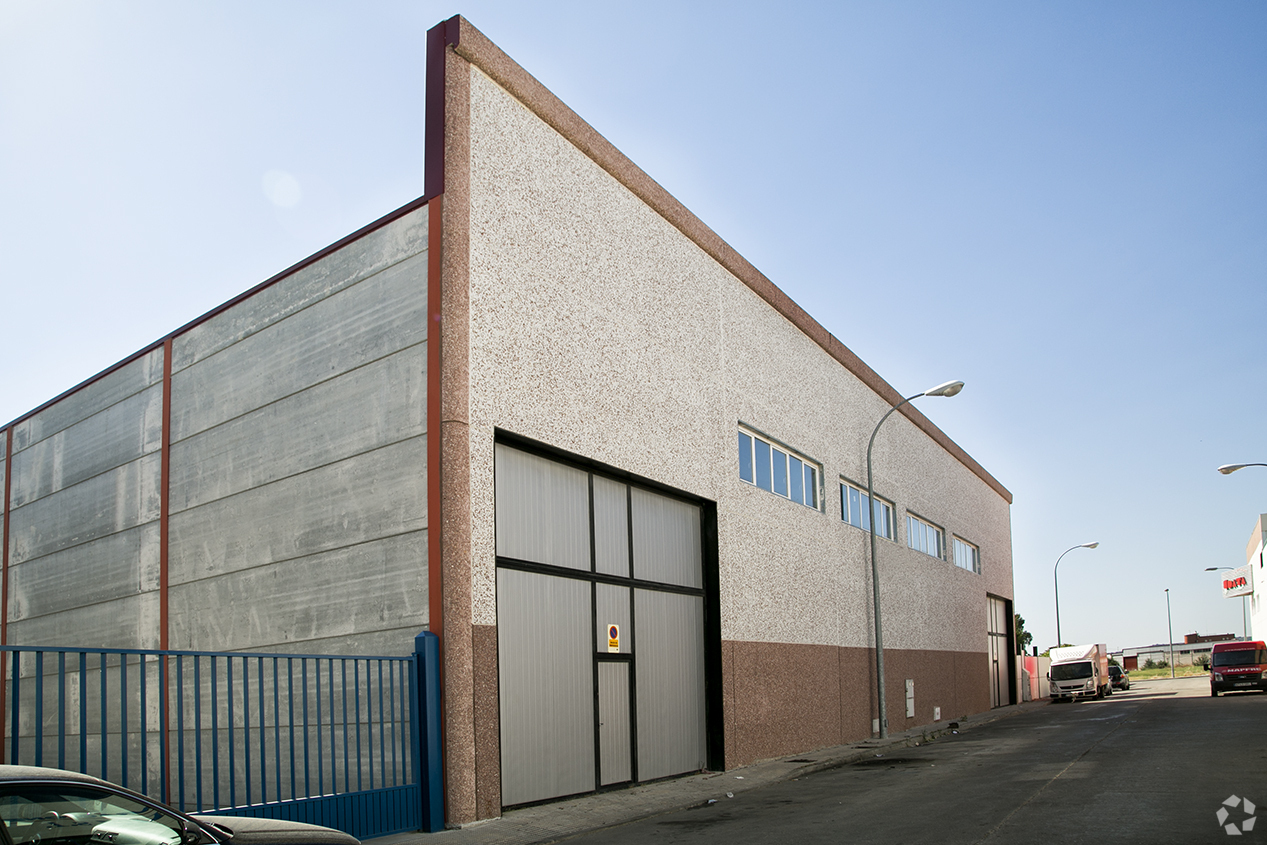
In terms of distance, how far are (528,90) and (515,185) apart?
1.43 metres

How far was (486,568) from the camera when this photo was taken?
11445 millimetres

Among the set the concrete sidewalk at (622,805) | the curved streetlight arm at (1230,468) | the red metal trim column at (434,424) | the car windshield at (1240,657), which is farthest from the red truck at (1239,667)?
the red metal trim column at (434,424)

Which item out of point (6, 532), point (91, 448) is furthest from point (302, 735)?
point (6, 532)

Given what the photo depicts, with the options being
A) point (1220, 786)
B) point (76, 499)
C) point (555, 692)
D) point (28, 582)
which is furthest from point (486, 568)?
point (28, 582)

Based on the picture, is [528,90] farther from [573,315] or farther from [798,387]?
[798,387]

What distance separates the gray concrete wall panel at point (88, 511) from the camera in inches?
635

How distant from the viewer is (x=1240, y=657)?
→ 3978 cm

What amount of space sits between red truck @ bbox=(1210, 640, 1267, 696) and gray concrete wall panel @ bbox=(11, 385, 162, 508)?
38554 millimetres

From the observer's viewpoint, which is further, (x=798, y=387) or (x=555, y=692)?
(x=798, y=387)

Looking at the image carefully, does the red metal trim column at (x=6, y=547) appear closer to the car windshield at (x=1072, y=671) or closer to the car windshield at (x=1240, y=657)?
the car windshield at (x=1072, y=671)

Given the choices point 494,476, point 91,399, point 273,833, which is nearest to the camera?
point 273,833

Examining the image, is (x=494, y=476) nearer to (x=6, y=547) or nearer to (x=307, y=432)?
(x=307, y=432)

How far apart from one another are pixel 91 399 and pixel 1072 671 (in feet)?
134

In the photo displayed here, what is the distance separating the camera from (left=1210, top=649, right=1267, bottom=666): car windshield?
39.6 meters
